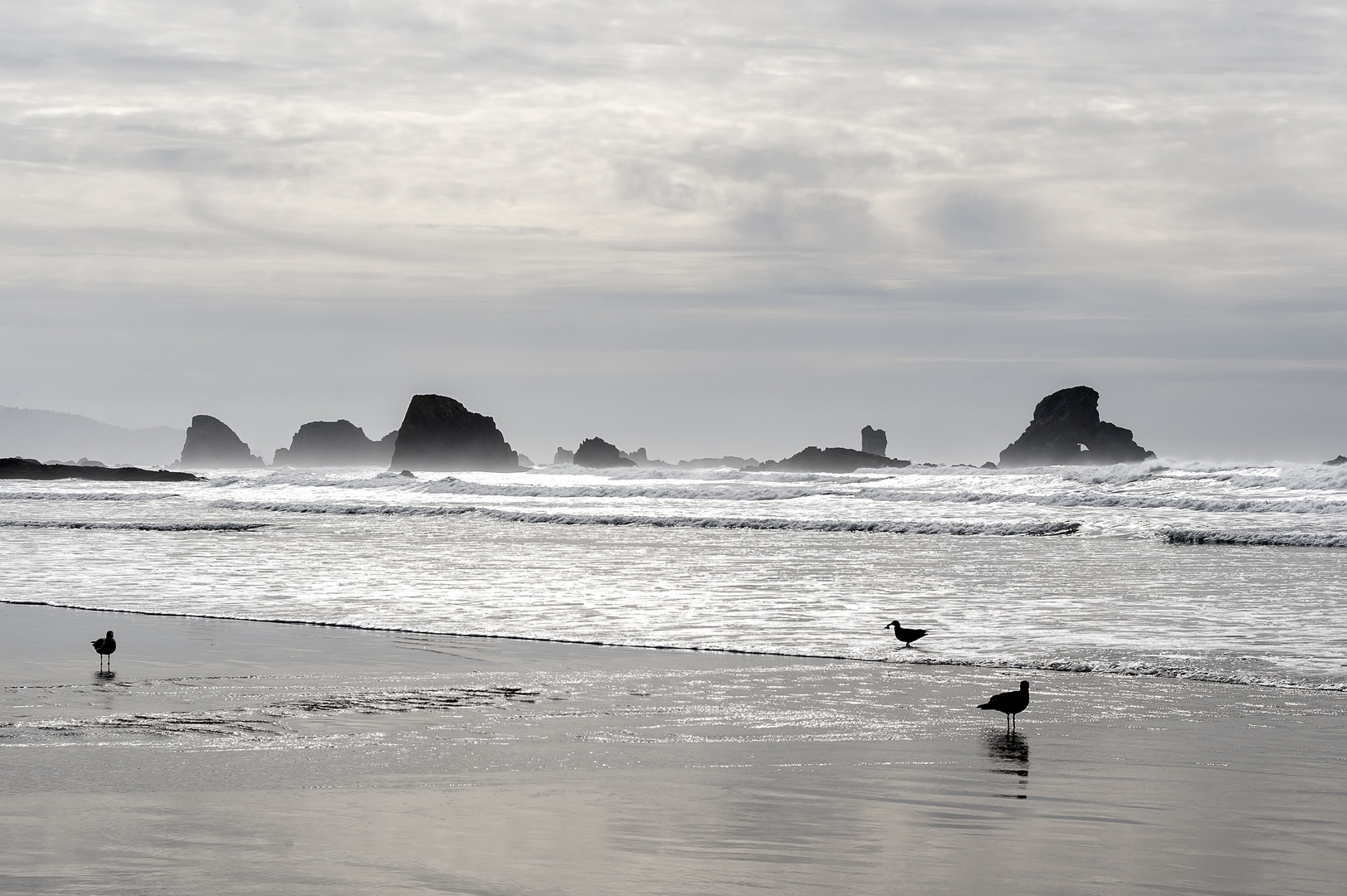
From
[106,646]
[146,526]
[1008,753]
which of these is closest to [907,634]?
[1008,753]

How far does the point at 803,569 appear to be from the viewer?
22547 millimetres

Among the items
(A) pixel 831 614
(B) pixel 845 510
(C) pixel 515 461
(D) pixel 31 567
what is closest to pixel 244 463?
(C) pixel 515 461

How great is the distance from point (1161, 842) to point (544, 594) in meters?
13.2

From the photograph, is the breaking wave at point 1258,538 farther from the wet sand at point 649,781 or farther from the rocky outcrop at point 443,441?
the rocky outcrop at point 443,441

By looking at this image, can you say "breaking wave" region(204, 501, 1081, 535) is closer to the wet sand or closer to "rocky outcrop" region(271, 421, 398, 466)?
the wet sand

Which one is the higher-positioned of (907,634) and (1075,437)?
(1075,437)

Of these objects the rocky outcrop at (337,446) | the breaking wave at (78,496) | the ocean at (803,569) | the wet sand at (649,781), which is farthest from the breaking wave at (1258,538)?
the rocky outcrop at (337,446)

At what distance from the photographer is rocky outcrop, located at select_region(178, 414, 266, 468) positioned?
180000mm

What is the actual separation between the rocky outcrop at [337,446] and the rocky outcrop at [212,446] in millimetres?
12278

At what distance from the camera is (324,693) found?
10.3m

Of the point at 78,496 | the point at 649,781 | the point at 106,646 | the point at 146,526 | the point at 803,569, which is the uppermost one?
the point at 78,496

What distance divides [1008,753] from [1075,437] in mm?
103436

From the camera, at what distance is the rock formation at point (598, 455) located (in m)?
125

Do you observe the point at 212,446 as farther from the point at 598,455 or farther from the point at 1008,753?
the point at 1008,753
